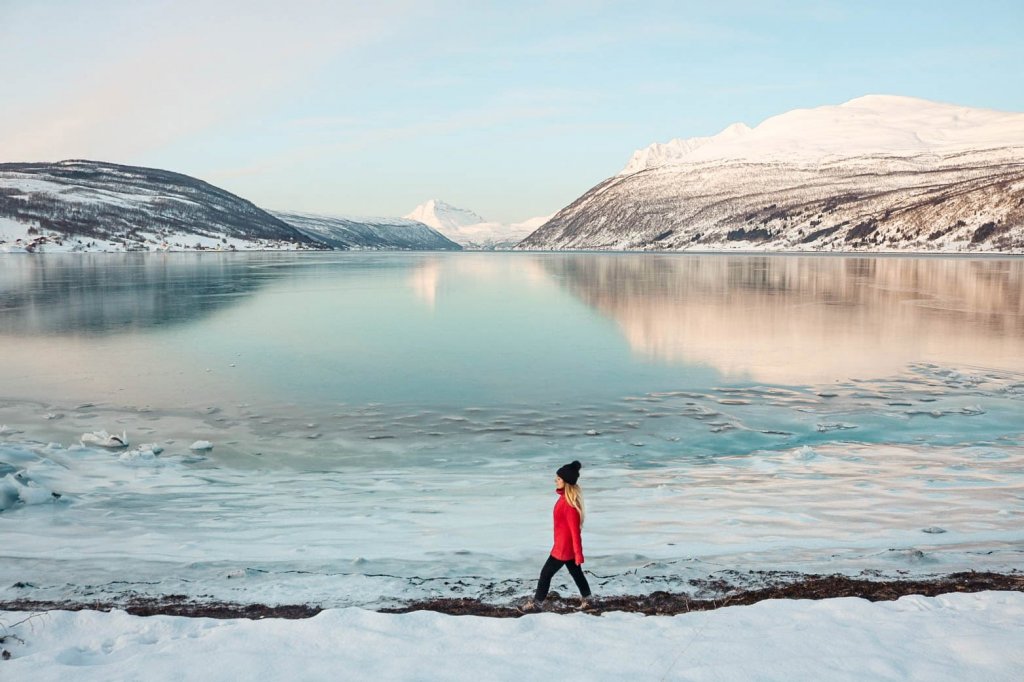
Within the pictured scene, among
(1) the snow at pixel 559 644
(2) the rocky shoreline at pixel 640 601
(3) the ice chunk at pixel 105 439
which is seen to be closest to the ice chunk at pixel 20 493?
(3) the ice chunk at pixel 105 439

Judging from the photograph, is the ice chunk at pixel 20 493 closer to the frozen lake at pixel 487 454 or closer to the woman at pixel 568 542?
the frozen lake at pixel 487 454

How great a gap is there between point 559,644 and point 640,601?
55.1 inches

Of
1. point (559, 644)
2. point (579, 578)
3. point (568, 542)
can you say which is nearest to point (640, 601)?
point (579, 578)

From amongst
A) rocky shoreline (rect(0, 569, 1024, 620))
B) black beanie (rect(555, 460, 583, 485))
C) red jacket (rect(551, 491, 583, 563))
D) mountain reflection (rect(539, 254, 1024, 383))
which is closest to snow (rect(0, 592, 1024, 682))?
rocky shoreline (rect(0, 569, 1024, 620))

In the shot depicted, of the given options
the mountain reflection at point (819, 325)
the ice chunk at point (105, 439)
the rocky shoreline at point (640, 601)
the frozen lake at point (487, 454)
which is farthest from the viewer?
the mountain reflection at point (819, 325)

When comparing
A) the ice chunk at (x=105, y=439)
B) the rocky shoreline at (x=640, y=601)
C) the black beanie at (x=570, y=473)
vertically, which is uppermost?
the black beanie at (x=570, y=473)

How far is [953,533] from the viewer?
9.12 meters

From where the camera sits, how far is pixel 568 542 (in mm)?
7367

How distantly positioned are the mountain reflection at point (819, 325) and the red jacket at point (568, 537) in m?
13.2

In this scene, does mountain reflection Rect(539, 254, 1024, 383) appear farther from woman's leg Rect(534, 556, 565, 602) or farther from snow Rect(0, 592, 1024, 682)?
woman's leg Rect(534, 556, 565, 602)

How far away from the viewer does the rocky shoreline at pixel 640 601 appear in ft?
23.0

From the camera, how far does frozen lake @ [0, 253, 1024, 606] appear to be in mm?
8383

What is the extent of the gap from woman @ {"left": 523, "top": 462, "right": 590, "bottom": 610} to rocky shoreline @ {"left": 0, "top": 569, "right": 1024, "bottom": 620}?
0.16 m

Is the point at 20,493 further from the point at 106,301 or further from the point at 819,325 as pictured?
the point at 106,301
